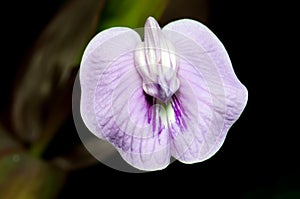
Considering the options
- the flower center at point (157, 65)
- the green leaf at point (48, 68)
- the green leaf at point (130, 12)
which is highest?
the flower center at point (157, 65)

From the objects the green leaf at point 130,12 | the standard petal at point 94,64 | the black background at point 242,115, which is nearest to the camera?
the standard petal at point 94,64

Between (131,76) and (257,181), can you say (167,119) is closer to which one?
(131,76)

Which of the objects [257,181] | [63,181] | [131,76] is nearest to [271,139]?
[257,181]

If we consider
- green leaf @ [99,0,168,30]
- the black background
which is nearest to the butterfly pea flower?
green leaf @ [99,0,168,30]

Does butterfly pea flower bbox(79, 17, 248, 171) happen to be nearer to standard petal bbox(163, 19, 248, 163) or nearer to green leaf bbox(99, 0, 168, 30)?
standard petal bbox(163, 19, 248, 163)

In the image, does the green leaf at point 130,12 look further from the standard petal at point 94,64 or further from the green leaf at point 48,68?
the standard petal at point 94,64

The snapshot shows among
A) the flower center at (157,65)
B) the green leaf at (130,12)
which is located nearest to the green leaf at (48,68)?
the green leaf at (130,12)
